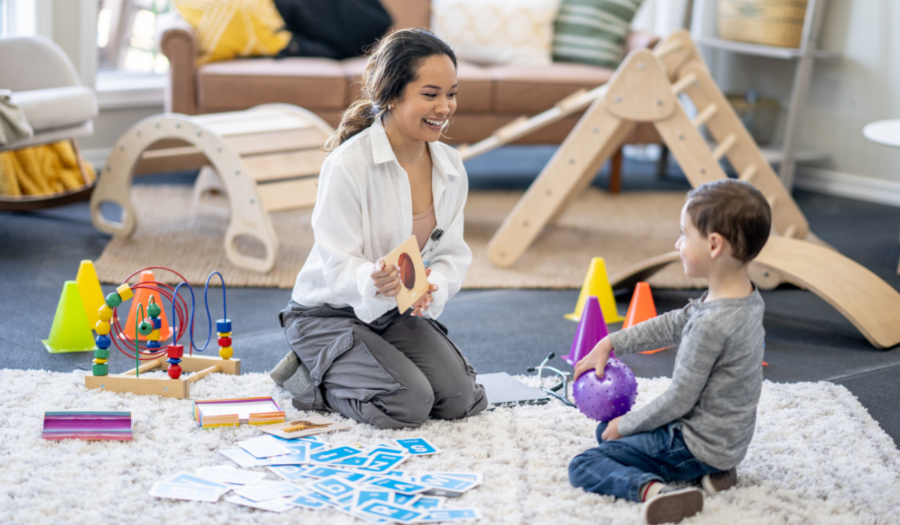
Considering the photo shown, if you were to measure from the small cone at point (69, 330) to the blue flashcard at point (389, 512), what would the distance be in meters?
1.15

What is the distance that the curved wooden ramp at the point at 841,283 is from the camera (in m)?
2.40

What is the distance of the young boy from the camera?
142cm

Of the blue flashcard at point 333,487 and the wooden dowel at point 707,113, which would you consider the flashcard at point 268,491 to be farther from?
the wooden dowel at point 707,113

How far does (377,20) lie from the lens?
4434 millimetres

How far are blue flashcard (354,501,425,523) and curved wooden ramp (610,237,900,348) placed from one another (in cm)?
142

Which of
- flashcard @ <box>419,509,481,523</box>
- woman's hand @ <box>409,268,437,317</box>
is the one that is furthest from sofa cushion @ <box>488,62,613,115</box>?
flashcard @ <box>419,509,481,523</box>

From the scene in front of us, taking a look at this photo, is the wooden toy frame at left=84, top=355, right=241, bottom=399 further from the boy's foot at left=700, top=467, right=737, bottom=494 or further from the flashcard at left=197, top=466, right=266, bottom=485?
the boy's foot at left=700, top=467, right=737, bottom=494

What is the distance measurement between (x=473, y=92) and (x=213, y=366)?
2392 millimetres

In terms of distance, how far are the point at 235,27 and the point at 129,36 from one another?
44.5 inches

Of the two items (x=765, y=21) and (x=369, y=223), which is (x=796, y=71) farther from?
(x=369, y=223)

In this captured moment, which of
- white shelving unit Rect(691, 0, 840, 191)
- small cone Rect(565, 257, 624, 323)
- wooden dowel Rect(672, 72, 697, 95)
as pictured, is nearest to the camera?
small cone Rect(565, 257, 624, 323)

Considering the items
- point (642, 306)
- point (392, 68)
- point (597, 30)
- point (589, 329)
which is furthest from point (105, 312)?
point (597, 30)

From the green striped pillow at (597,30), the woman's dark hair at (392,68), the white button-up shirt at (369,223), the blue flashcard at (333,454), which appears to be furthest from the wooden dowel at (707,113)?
the blue flashcard at (333,454)

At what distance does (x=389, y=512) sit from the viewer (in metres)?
1.41
